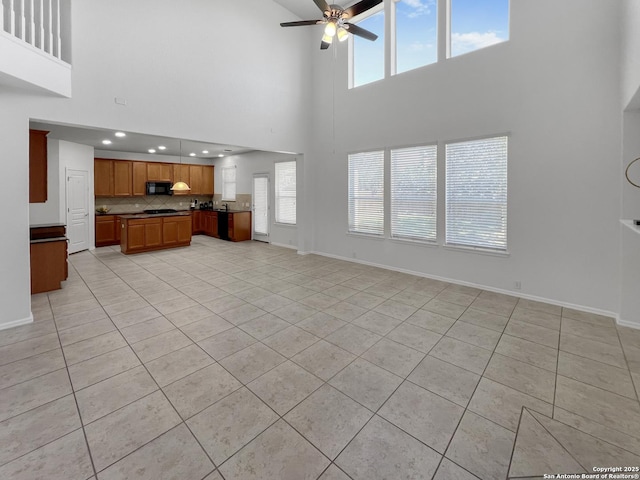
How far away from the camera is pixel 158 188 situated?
9375 millimetres

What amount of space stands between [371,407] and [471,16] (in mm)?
5672

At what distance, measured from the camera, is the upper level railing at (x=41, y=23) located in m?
2.79

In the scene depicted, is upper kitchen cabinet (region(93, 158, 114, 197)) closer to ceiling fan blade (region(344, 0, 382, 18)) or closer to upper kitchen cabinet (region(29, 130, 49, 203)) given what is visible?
upper kitchen cabinet (region(29, 130, 49, 203))

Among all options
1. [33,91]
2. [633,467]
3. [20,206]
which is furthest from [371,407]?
[33,91]

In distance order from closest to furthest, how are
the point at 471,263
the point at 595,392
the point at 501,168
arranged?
1. the point at 595,392
2. the point at 501,168
3. the point at 471,263

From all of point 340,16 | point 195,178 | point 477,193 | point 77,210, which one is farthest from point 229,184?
point 477,193

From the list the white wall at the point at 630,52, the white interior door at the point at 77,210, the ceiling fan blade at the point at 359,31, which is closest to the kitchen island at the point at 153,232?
the white interior door at the point at 77,210

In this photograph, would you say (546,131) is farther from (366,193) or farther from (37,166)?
(37,166)

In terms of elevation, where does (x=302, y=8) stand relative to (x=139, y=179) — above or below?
above

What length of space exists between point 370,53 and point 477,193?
11.9ft

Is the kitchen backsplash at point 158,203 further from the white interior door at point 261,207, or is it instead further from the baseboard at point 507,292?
the baseboard at point 507,292

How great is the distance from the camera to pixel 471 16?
451 cm

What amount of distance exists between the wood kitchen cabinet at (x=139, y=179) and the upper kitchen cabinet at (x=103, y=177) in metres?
0.59

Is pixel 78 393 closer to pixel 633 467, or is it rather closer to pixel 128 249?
pixel 633 467
